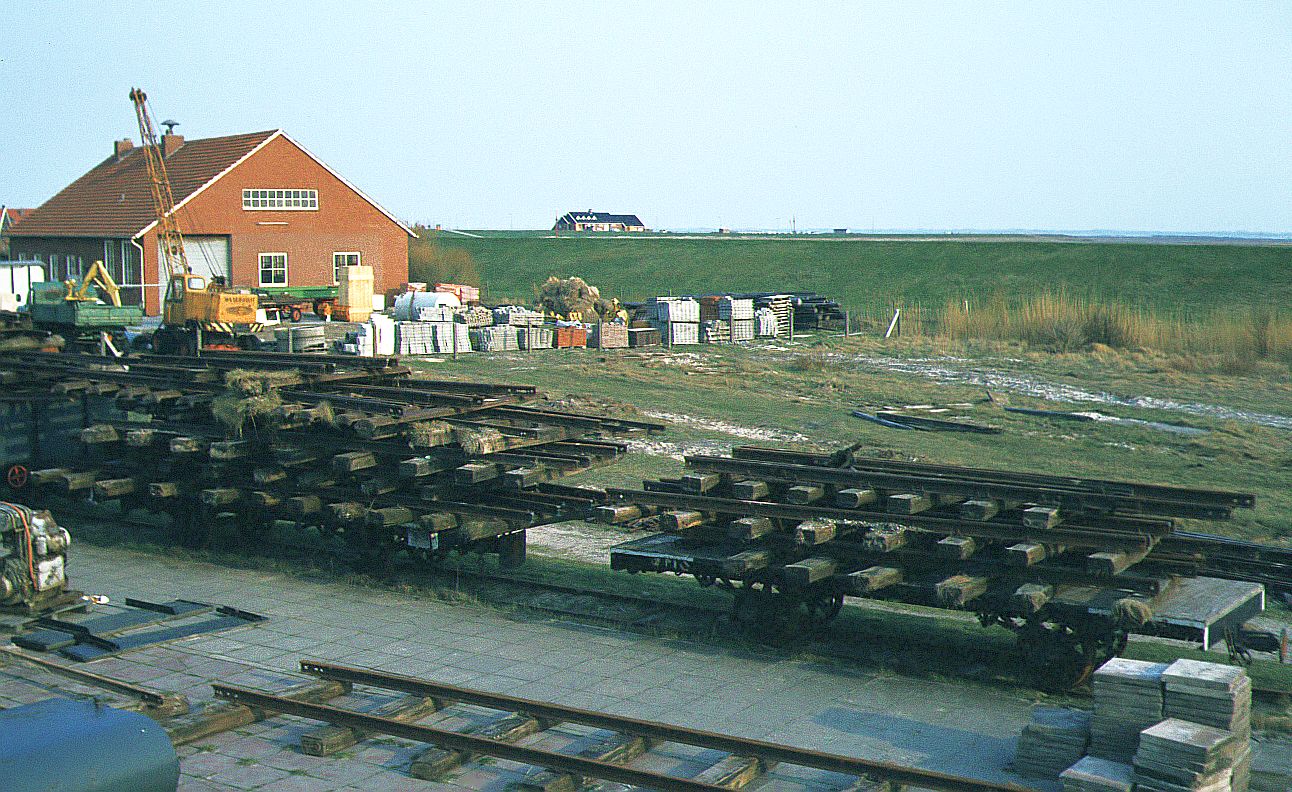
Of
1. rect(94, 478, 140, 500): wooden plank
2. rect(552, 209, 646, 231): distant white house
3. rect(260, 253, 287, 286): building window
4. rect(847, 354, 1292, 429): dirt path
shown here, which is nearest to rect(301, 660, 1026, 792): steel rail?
rect(94, 478, 140, 500): wooden plank

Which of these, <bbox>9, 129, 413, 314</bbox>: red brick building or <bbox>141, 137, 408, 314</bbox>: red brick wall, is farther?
<bbox>141, 137, 408, 314</bbox>: red brick wall

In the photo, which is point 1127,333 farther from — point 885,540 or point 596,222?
point 596,222

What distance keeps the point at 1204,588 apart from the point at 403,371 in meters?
11.6

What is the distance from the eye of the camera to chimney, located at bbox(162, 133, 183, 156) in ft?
184

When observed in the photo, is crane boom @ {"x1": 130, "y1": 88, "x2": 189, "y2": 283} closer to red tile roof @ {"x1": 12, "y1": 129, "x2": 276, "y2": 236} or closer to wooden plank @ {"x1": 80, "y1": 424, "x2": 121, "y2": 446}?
red tile roof @ {"x1": 12, "y1": 129, "x2": 276, "y2": 236}

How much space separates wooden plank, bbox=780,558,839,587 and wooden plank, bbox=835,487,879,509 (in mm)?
571

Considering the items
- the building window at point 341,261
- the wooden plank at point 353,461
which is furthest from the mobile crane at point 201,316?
the wooden plank at point 353,461

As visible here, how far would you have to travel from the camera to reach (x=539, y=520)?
1445cm

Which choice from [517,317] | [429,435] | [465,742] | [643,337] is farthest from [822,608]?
[517,317]

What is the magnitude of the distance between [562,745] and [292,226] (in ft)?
156

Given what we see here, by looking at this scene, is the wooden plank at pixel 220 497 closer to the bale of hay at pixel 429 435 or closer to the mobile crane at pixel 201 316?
the bale of hay at pixel 429 435

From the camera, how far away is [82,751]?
6.00m

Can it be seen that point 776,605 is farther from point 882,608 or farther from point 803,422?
point 803,422

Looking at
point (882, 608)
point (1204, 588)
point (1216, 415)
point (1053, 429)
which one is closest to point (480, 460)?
point (882, 608)
